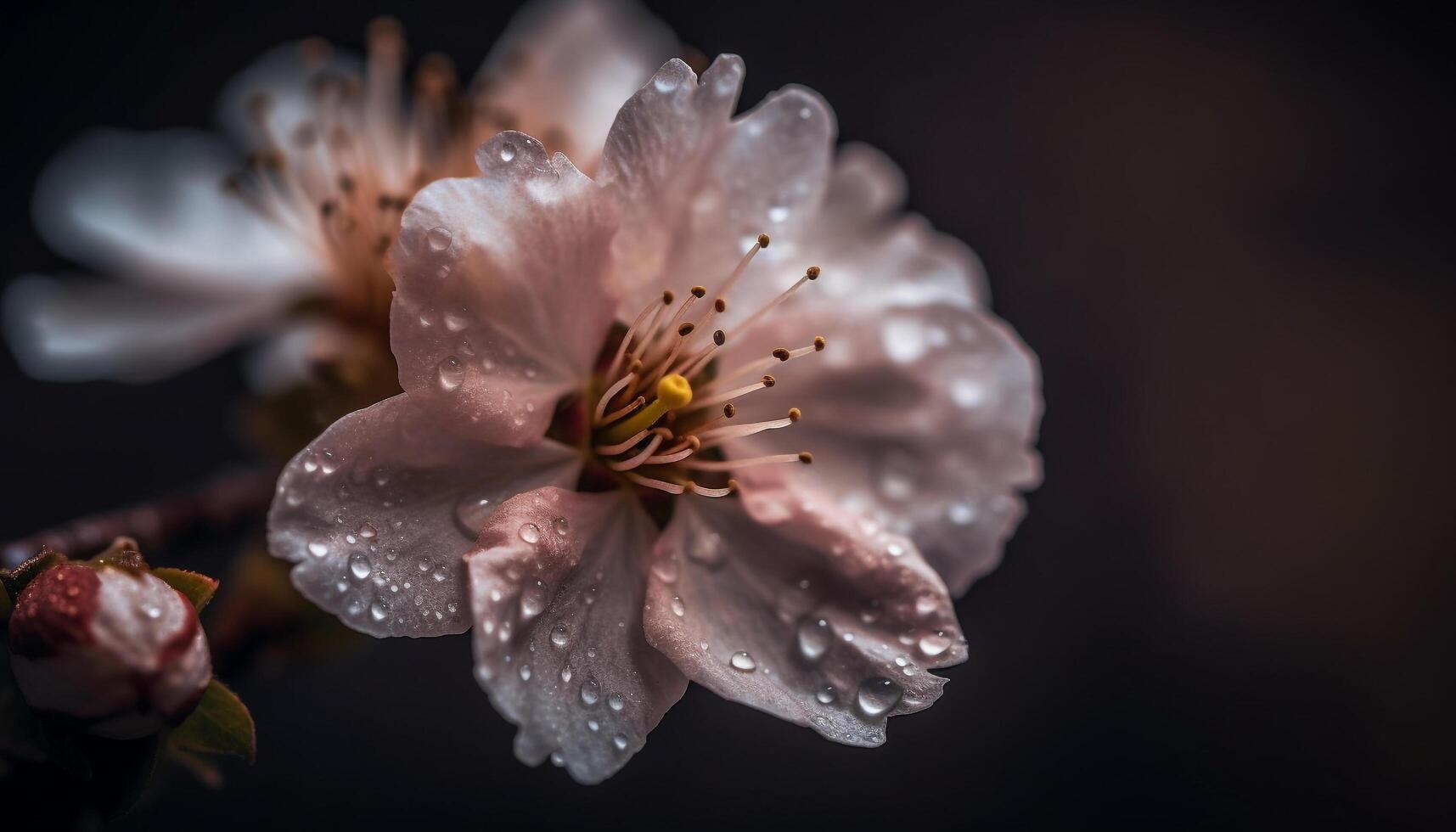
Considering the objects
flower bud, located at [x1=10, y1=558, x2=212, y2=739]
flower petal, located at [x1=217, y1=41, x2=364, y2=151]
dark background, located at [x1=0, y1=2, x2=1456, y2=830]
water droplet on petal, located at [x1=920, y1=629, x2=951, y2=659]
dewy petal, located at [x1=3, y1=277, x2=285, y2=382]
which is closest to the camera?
flower bud, located at [x1=10, y1=558, x2=212, y2=739]

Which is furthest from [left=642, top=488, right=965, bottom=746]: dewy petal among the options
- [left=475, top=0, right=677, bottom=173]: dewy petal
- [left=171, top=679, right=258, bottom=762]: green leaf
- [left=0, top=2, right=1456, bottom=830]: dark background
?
[left=0, top=2, right=1456, bottom=830]: dark background

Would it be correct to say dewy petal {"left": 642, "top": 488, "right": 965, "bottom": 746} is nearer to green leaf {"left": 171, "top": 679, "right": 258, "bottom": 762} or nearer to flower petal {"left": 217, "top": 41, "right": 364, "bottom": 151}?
green leaf {"left": 171, "top": 679, "right": 258, "bottom": 762}

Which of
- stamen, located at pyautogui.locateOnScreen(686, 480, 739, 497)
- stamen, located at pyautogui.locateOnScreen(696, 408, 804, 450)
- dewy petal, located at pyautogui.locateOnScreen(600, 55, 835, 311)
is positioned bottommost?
stamen, located at pyautogui.locateOnScreen(686, 480, 739, 497)

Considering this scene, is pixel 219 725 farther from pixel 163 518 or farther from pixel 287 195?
pixel 287 195

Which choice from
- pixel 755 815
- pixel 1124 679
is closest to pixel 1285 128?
pixel 1124 679

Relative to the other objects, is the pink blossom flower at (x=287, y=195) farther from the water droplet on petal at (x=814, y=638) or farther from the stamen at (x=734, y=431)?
the water droplet on petal at (x=814, y=638)

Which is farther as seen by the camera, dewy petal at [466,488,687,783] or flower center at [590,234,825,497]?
flower center at [590,234,825,497]

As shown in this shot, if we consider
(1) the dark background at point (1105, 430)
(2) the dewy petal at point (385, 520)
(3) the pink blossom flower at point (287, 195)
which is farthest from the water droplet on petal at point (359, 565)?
(1) the dark background at point (1105, 430)
